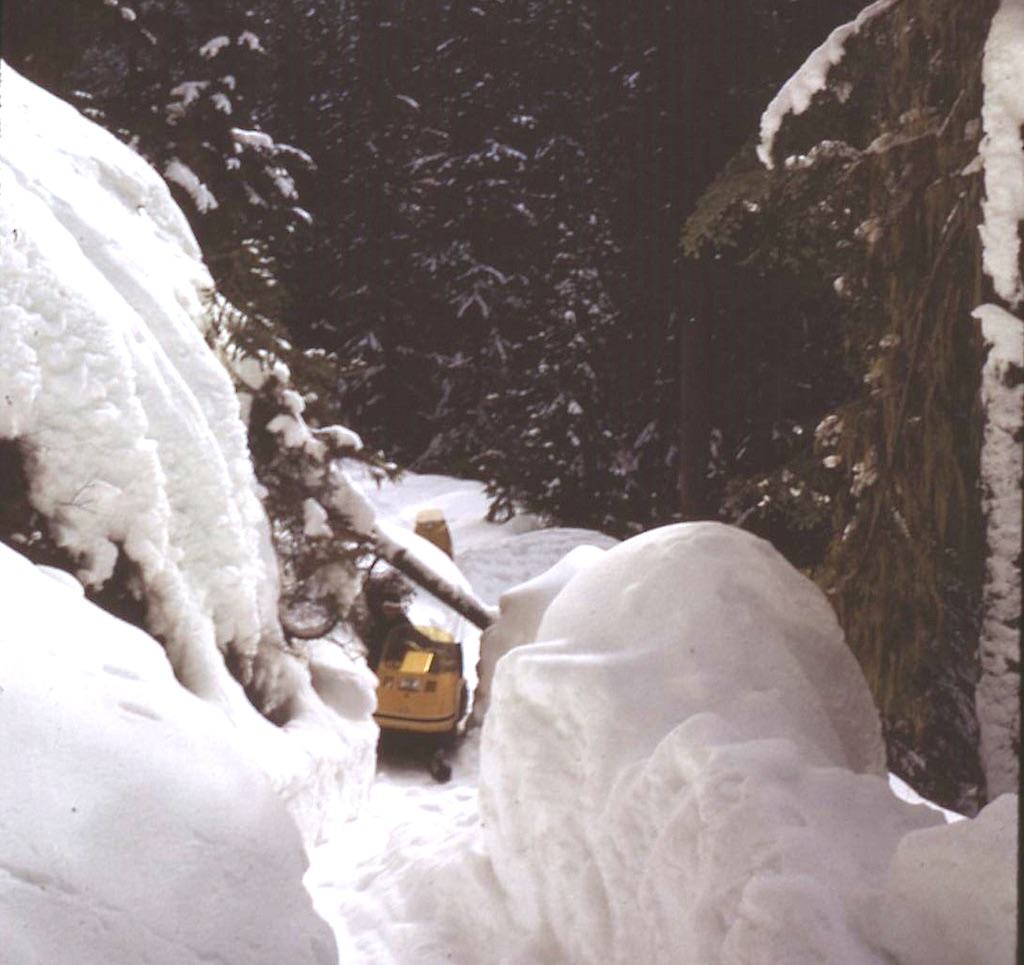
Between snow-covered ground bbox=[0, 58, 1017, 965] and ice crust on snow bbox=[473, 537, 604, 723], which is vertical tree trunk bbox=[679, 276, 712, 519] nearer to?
ice crust on snow bbox=[473, 537, 604, 723]

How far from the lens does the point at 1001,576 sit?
16.6 feet

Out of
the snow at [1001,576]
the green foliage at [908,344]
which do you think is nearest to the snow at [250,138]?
the green foliage at [908,344]

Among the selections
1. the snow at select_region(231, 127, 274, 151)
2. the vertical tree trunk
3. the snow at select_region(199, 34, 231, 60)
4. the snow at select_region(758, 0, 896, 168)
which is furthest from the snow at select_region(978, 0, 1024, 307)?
the snow at select_region(199, 34, 231, 60)

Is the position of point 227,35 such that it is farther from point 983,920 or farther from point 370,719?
point 983,920

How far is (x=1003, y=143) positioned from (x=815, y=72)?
3.78 feet

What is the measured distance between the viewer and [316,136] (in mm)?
23703

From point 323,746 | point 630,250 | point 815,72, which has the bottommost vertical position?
point 323,746

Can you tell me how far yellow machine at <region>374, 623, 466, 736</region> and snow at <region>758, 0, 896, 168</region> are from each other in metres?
5.58

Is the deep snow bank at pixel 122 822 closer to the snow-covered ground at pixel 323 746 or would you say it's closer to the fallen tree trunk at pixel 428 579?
the snow-covered ground at pixel 323 746

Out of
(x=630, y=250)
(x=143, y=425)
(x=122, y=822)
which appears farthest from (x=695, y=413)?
(x=122, y=822)

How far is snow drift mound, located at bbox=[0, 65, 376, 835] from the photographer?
5.15m

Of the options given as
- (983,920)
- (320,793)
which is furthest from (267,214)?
(983,920)

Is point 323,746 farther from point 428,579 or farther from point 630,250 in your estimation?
point 630,250

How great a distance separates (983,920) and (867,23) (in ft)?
13.6
